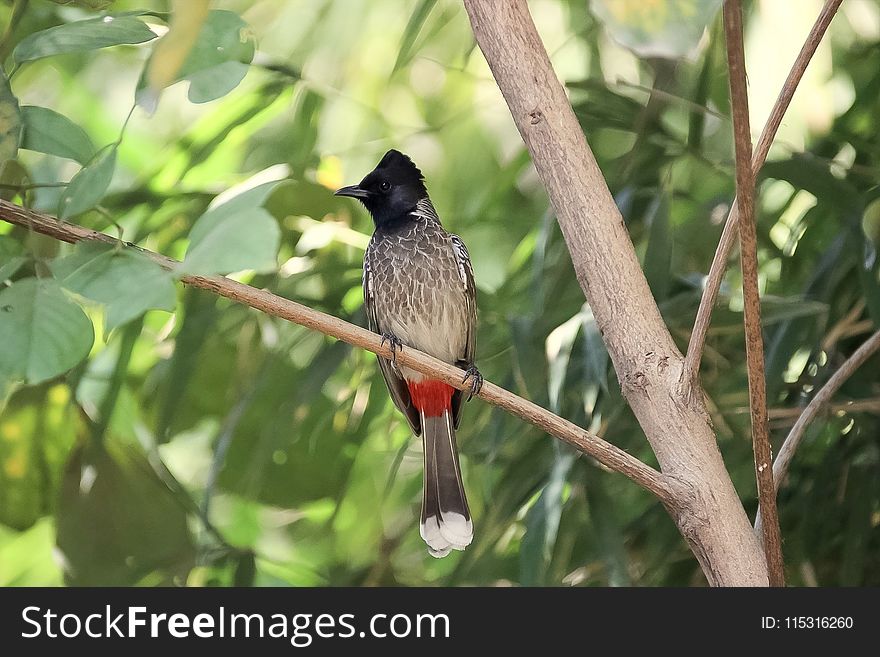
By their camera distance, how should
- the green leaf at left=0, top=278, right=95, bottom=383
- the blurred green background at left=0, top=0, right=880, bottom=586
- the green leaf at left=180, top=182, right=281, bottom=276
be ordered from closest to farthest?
1. the green leaf at left=180, top=182, right=281, bottom=276
2. the green leaf at left=0, top=278, right=95, bottom=383
3. the blurred green background at left=0, top=0, right=880, bottom=586

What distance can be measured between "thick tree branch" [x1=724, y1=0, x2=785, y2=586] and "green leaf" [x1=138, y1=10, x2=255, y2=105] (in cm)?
53

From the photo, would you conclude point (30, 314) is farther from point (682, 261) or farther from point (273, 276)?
point (682, 261)

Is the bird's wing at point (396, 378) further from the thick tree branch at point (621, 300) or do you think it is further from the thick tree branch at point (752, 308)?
the thick tree branch at point (752, 308)

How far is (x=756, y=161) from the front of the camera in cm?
123

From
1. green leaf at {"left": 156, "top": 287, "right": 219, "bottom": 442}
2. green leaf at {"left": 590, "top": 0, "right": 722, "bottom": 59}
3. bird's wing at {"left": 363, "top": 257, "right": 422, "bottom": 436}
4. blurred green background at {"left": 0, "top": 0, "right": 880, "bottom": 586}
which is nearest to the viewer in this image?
green leaf at {"left": 590, "top": 0, "right": 722, "bottom": 59}

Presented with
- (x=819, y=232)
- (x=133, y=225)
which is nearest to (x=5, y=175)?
(x=133, y=225)

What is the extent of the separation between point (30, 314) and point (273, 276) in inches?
49.9

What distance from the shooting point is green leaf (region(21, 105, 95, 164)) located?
44.9 inches

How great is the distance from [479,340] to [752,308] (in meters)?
1.35

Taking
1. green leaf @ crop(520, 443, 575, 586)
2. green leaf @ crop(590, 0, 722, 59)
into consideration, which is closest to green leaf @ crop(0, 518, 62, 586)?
green leaf @ crop(520, 443, 575, 586)

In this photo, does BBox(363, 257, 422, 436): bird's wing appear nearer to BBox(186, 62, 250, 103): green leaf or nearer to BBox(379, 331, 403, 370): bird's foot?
BBox(379, 331, 403, 370): bird's foot

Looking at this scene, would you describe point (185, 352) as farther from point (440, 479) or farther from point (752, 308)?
point (752, 308)

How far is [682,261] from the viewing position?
2395 millimetres
